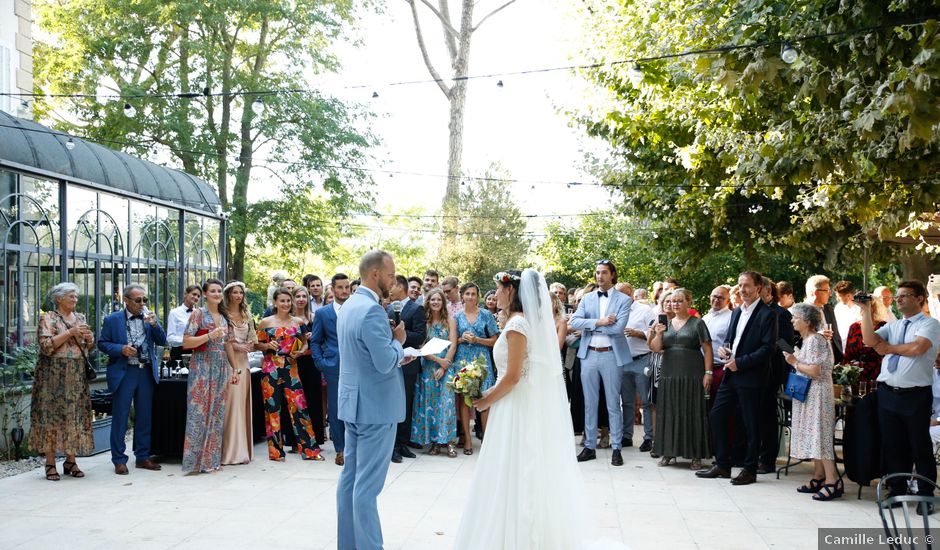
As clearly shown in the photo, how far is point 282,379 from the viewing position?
8.53 m

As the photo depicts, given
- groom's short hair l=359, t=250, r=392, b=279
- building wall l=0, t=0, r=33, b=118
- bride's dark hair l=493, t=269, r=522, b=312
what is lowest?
bride's dark hair l=493, t=269, r=522, b=312

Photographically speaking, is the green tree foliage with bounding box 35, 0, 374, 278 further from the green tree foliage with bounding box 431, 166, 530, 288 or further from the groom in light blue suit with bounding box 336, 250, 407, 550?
the groom in light blue suit with bounding box 336, 250, 407, 550

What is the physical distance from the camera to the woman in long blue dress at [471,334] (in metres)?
8.91

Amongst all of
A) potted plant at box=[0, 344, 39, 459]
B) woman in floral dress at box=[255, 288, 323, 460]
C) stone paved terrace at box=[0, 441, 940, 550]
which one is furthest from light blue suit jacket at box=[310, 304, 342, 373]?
potted plant at box=[0, 344, 39, 459]

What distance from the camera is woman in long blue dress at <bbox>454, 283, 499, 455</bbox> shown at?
29.2 ft

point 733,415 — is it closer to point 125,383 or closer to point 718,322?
point 718,322

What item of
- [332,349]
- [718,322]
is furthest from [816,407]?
[332,349]

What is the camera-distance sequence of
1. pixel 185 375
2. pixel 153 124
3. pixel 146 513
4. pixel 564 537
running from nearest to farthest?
pixel 564 537 → pixel 146 513 → pixel 185 375 → pixel 153 124

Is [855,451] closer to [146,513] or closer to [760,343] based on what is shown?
[760,343]

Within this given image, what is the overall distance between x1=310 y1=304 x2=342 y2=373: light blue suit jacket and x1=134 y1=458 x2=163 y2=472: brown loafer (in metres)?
1.85

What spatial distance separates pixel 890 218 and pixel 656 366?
3111mm

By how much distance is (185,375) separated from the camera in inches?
332

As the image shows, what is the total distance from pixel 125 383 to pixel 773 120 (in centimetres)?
792

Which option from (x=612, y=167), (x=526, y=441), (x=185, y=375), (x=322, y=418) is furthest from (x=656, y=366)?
(x=612, y=167)
